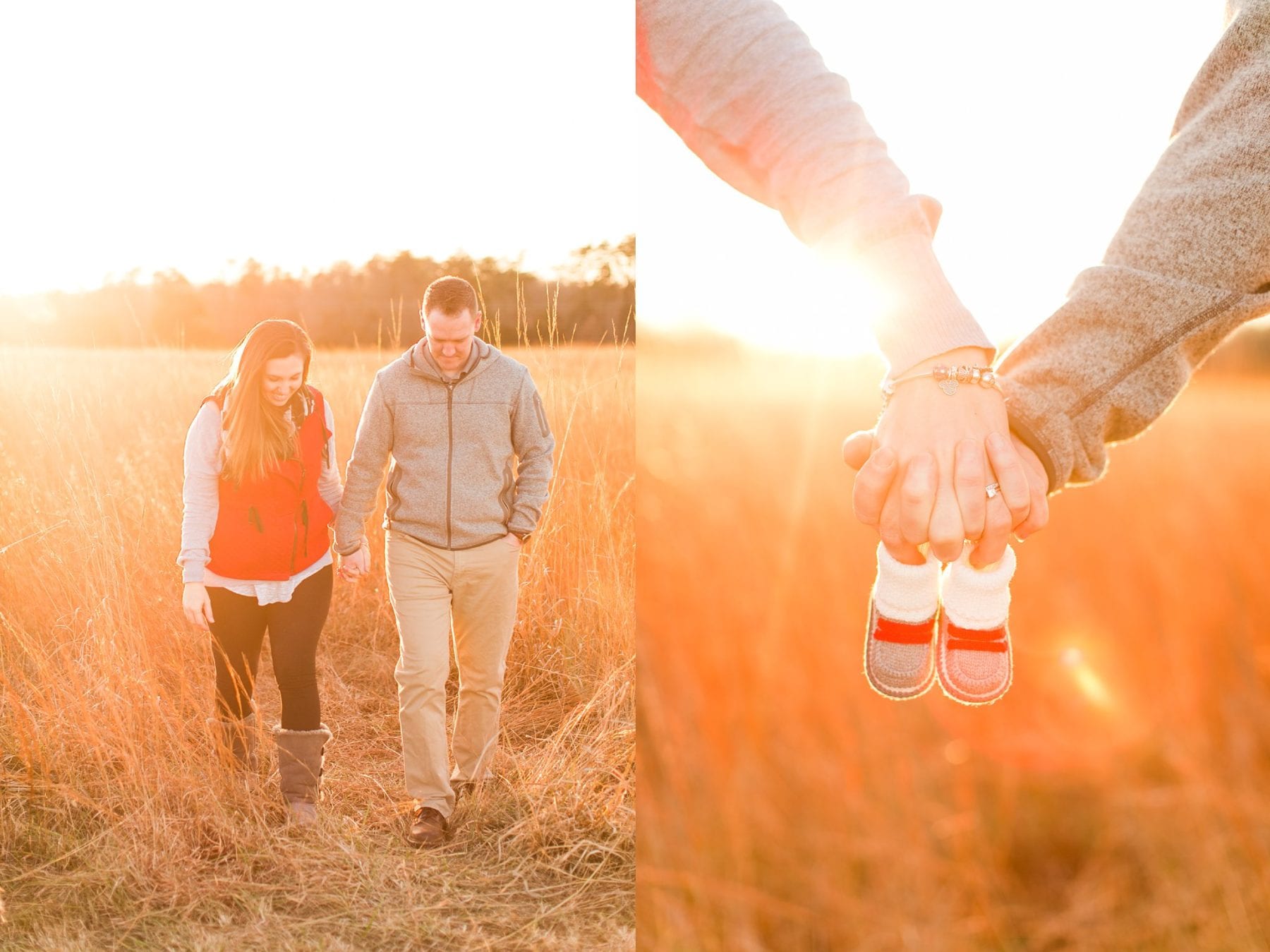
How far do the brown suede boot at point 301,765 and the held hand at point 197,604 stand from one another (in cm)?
25

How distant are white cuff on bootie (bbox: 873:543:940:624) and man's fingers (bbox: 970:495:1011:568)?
0.05 m

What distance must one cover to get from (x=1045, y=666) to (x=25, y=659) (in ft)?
15.7

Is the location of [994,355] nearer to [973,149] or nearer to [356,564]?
[356,564]

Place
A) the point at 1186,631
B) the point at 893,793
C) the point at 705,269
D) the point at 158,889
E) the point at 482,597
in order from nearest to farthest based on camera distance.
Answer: the point at 158,889 < the point at 482,597 < the point at 705,269 < the point at 893,793 < the point at 1186,631

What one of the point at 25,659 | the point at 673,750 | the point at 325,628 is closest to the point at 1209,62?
the point at 325,628

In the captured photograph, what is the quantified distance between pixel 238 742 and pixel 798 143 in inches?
58.3

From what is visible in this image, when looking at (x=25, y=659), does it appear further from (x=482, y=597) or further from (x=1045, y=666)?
(x=1045, y=666)

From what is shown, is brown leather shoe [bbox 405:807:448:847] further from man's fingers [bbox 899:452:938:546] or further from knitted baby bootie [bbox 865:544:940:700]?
man's fingers [bbox 899:452:938:546]

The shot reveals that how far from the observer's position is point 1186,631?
15.3ft

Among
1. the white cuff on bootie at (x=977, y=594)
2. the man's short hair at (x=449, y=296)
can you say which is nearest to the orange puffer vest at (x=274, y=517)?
the man's short hair at (x=449, y=296)

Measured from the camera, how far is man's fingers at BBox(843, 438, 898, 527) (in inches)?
34.9

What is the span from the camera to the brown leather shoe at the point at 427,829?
168 centimetres

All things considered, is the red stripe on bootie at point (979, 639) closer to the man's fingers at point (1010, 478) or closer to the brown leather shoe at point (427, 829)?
the man's fingers at point (1010, 478)

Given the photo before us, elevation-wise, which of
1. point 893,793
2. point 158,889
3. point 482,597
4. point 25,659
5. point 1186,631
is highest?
point 482,597
